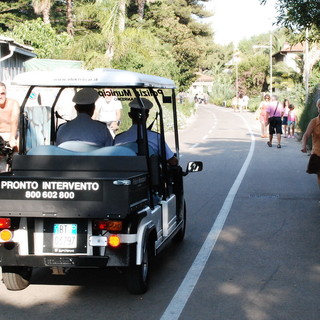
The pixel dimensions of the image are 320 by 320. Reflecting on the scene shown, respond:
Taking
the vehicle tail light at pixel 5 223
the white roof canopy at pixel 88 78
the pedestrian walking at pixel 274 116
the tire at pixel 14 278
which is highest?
the white roof canopy at pixel 88 78

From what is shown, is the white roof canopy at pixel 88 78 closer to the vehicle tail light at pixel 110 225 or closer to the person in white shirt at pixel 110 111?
the vehicle tail light at pixel 110 225

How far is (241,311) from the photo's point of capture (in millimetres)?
6141

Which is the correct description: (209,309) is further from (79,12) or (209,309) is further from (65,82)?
(79,12)

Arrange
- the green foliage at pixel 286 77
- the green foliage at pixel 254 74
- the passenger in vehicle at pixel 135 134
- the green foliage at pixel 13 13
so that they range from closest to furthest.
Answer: the passenger in vehicle at pixel 135 134 < the green foliage at pixel 13 13 < the green foliage at pixel 286 77 < the green foliage at pixel 254 74

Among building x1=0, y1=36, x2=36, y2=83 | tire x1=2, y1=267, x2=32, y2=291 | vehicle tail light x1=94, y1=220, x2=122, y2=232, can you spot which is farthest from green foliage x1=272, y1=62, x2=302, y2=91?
vehicle tail light x1=94, y1=220, x2=122, y2=232

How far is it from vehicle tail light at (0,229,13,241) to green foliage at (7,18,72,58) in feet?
109

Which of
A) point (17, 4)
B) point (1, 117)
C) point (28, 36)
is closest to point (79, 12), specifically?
point (28, 36)

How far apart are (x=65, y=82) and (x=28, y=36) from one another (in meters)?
33.3

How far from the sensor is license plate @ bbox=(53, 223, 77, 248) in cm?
638

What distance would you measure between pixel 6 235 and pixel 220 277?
2.24 meters

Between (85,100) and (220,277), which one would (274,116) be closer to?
(85,100)

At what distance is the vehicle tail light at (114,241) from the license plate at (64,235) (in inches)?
12.7

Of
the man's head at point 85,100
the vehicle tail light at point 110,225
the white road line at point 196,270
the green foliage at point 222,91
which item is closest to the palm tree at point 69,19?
the white road line at point 196,270

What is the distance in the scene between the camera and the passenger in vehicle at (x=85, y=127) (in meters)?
7.57
